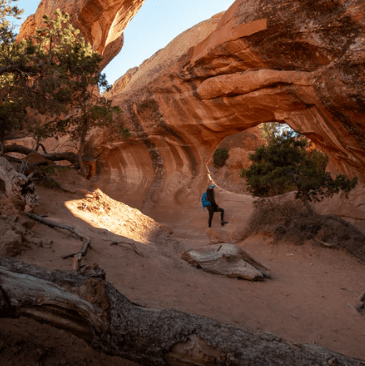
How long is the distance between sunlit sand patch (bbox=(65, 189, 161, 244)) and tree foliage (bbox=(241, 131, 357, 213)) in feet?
12.1

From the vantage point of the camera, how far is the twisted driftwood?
18.4 feet

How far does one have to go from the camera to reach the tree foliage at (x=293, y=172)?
28.0 feet

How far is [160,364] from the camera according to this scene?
1.97 meters

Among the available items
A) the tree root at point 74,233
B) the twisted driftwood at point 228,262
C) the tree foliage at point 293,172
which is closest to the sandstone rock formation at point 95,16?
the tree foliage at point 293,172

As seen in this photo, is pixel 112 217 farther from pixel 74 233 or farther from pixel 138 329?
pixel 138 329

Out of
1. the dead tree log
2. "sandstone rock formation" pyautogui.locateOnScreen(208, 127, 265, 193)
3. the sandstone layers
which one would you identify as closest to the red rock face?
the sandstone layers

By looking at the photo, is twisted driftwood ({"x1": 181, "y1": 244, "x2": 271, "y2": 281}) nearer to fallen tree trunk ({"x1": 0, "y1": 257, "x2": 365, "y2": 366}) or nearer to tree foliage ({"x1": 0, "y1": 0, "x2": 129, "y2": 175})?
fallen tree trunk ({"x1": 0, "y1": 257, "x2": 365, "y2": 366})

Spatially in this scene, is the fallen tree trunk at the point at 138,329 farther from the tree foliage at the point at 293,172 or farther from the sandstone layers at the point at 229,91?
the sandstone layers at the point at 229,91

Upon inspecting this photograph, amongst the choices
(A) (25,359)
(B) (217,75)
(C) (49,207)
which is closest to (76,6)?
(B) (217,75)

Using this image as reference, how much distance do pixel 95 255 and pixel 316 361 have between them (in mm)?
3878

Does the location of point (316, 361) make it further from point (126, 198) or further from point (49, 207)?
point (126, 198)

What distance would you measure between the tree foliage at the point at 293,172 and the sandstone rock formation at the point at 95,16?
41.6 feet

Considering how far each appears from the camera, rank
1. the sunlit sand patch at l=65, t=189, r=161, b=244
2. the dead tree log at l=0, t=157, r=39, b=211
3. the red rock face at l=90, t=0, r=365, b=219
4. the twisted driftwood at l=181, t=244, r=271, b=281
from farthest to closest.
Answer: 1. the red rock face at l=90, t=0, r=365, b=219
2. the sunlit sand patch at l=65, t=189, r=161, b=244
3. the dead tree log at l=0, t=157, r=39, b=211
4. the twisted driftwood at l=181, t=244, r=271, b=281

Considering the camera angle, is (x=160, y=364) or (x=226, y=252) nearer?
(x=160, y=364)
